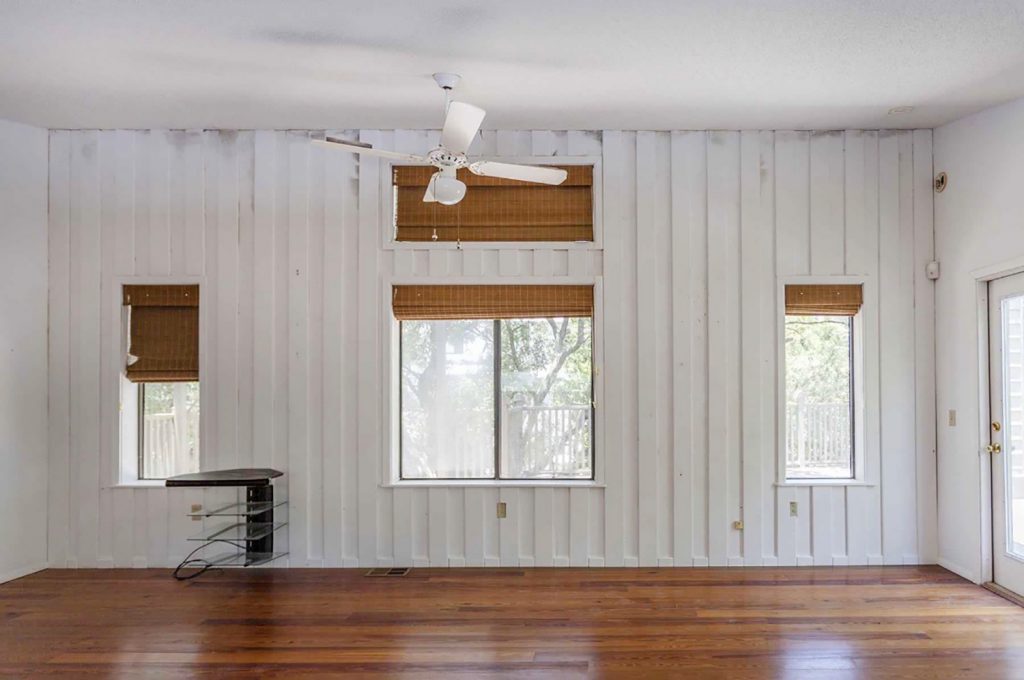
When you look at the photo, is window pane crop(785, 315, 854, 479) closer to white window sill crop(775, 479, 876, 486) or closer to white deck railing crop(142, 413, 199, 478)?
white window sill crop(775, 479, 876, 486)

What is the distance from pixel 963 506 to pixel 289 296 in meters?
4.93

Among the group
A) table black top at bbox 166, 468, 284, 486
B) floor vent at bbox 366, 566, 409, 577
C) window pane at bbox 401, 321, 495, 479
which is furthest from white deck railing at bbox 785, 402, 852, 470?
table black top at bbox 166, 468, 284, 486

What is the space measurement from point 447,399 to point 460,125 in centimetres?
230

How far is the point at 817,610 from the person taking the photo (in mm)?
3996

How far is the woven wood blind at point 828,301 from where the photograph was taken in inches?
194

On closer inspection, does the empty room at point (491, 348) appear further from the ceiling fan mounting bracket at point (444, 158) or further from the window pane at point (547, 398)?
the ceiling fan mounting bracket at point (444, 158)

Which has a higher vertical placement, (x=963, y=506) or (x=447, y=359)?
(x=447, y=359)

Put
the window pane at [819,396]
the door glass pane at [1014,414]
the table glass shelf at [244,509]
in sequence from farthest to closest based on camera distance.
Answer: the window pane at [819,396], the table glass shelf at [244,509], the door glass pane at [1014,414]

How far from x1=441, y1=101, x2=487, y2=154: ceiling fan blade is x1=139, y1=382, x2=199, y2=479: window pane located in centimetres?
286

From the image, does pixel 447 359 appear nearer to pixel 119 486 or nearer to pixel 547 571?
pixel 547 571

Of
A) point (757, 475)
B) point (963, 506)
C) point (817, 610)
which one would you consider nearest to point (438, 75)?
point (757, 475)

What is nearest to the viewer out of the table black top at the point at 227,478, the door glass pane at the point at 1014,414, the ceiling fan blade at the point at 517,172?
the ceiling fan blade at the point at 517,172

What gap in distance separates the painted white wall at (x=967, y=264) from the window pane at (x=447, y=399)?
10.6 ft

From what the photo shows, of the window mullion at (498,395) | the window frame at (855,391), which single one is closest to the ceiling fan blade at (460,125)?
the window mullion at (498,395)
